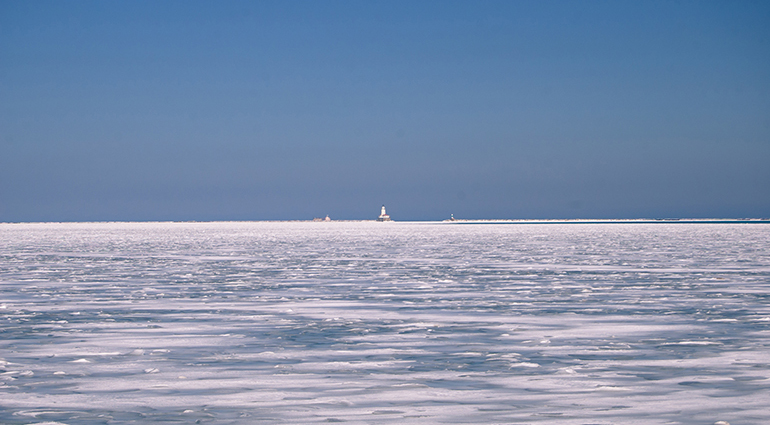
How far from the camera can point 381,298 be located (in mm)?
14305

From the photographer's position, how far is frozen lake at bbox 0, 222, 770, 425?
20.1 feet

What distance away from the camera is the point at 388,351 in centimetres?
877

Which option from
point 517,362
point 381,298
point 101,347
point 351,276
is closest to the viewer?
point 517,362

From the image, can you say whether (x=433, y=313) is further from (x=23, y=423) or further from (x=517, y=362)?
(x=23, y=423)

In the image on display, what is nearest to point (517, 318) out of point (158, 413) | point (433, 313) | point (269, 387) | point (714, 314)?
point (433, 313)

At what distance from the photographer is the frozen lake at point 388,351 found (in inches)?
241

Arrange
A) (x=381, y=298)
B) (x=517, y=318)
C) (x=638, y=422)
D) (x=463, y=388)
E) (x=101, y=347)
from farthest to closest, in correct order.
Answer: (x=381, y=298), (x=517, y=318), (x=101, y=347), (x=463, y=388), (x=638, y=422)

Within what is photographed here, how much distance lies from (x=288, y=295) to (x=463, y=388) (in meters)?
8.36

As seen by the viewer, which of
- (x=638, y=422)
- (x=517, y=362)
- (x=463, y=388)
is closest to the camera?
(x=638, y=422)

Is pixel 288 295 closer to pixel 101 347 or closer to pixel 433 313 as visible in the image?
pixel 433 313

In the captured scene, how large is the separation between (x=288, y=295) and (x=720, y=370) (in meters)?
8.80

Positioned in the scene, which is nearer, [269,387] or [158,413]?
[158,413]

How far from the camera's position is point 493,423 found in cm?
563

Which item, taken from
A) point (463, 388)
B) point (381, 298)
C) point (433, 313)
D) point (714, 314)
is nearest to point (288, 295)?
point (381, 298)
